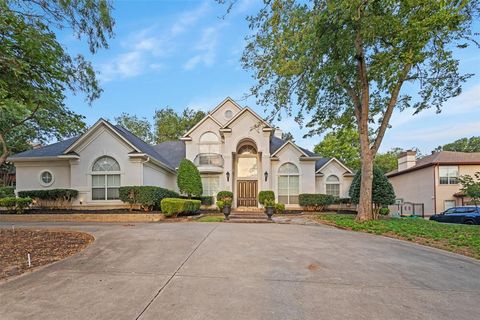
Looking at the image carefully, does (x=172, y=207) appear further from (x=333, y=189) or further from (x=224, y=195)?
(x=333, y=189)

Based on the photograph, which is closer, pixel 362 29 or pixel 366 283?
pixel 366 283

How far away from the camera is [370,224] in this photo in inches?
474

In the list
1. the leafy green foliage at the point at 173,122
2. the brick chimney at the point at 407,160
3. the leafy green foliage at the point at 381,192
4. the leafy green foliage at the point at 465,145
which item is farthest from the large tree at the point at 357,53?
the leafy green foliage at the point at 465,145

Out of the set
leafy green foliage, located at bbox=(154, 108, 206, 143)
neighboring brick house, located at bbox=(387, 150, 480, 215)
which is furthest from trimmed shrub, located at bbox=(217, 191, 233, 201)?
leafy green foliage, located at bbox=(154, 108, 206, 143)

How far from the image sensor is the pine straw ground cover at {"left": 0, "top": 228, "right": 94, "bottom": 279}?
18.5 feet

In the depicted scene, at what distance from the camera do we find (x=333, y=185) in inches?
896

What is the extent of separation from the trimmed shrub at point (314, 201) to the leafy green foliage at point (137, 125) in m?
26.6

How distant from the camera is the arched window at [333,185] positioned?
22.6m

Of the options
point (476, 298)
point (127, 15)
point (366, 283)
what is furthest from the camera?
point (127, 15)

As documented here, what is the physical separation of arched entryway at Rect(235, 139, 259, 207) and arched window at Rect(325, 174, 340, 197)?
5.98 meters

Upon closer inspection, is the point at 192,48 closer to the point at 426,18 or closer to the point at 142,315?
the point at 426,18

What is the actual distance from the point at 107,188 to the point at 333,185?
55.2ft

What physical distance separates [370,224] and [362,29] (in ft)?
26.2

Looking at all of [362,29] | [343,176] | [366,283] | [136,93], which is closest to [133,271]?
[366,283]
